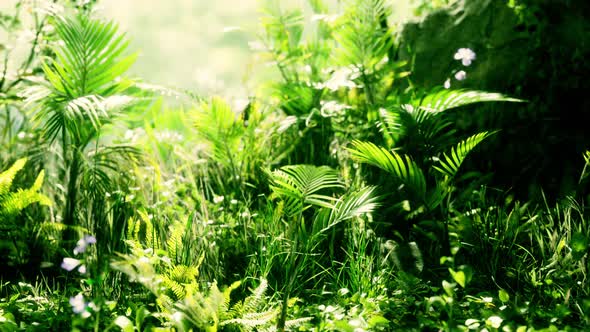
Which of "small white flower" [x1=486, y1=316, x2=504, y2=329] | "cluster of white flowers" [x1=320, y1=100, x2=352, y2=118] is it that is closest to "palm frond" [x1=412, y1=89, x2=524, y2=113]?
"cluster of white flowers" [x1=320, y1=100, x2=352, y2=118]

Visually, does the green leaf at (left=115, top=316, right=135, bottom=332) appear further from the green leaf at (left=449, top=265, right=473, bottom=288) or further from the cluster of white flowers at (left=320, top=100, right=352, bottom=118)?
the cluster of white flowers at (left=320, top=100, right=352, bottom=118)

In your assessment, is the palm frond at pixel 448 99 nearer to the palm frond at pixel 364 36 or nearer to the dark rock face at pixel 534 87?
the dark rock face at pixel 534 87

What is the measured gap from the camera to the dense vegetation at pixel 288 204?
2.39m

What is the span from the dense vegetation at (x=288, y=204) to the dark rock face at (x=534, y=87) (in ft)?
0.09

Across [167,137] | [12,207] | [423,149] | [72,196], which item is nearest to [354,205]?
[423,149]

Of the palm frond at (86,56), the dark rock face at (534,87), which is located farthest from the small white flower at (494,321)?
the palm frond at (86,56)

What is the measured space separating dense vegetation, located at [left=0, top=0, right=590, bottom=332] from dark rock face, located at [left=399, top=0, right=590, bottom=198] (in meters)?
0.03

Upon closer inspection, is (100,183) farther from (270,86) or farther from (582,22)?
(582,22)

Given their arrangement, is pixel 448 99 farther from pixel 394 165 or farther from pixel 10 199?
pixel 10 199

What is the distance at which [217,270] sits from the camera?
2.83m

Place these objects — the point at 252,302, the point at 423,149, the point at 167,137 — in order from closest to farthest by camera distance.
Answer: the point at 252,302 < the point at 423,149 < the point at 167,137

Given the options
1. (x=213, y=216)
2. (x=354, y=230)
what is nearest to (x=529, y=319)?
→ (x=354, y=230)

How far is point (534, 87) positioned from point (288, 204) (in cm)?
157

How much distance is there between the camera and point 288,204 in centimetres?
307
